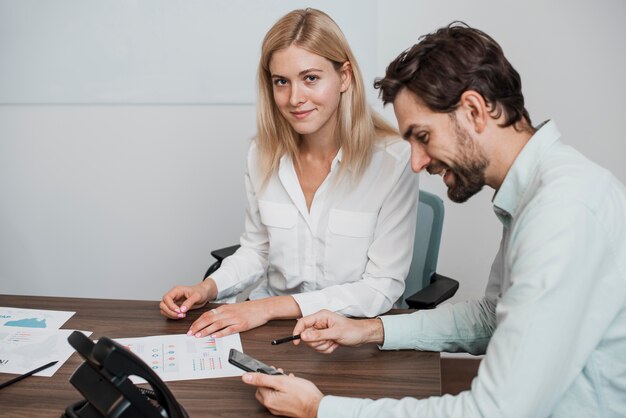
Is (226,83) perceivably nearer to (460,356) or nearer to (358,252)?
(358,252)

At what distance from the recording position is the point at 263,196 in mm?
2084

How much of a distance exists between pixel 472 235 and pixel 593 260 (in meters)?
1.96

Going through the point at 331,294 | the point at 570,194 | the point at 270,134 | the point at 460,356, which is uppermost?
the point at 570,194

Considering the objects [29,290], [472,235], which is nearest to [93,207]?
[29,290]

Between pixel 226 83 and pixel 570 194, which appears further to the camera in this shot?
pixel 226 83

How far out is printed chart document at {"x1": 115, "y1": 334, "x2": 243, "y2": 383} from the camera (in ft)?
4.62

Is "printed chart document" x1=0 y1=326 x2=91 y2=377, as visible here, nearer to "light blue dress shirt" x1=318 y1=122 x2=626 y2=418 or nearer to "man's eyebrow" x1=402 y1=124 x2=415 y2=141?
"light blue dress shirt" x1=318 y1=122 x2=626 y2=418

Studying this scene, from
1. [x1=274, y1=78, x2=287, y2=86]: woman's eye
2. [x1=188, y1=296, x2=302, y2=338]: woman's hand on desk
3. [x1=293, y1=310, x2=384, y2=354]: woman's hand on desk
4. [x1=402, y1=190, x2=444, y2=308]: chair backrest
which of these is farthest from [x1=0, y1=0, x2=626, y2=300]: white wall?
[x1=293, y1=310, x2=384, y2=354]: woman's hand on desk

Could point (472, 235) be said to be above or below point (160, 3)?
below

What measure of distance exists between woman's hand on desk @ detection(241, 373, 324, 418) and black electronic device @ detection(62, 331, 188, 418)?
15 cm

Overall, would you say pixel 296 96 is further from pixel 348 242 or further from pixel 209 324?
pixel 209 324

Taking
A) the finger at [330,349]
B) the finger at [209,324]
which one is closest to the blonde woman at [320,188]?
the finger at [209,324]

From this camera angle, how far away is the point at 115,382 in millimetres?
1105

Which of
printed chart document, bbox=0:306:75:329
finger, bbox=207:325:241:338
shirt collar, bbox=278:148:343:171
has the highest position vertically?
shirt collar, bbox=278:148:343:171
